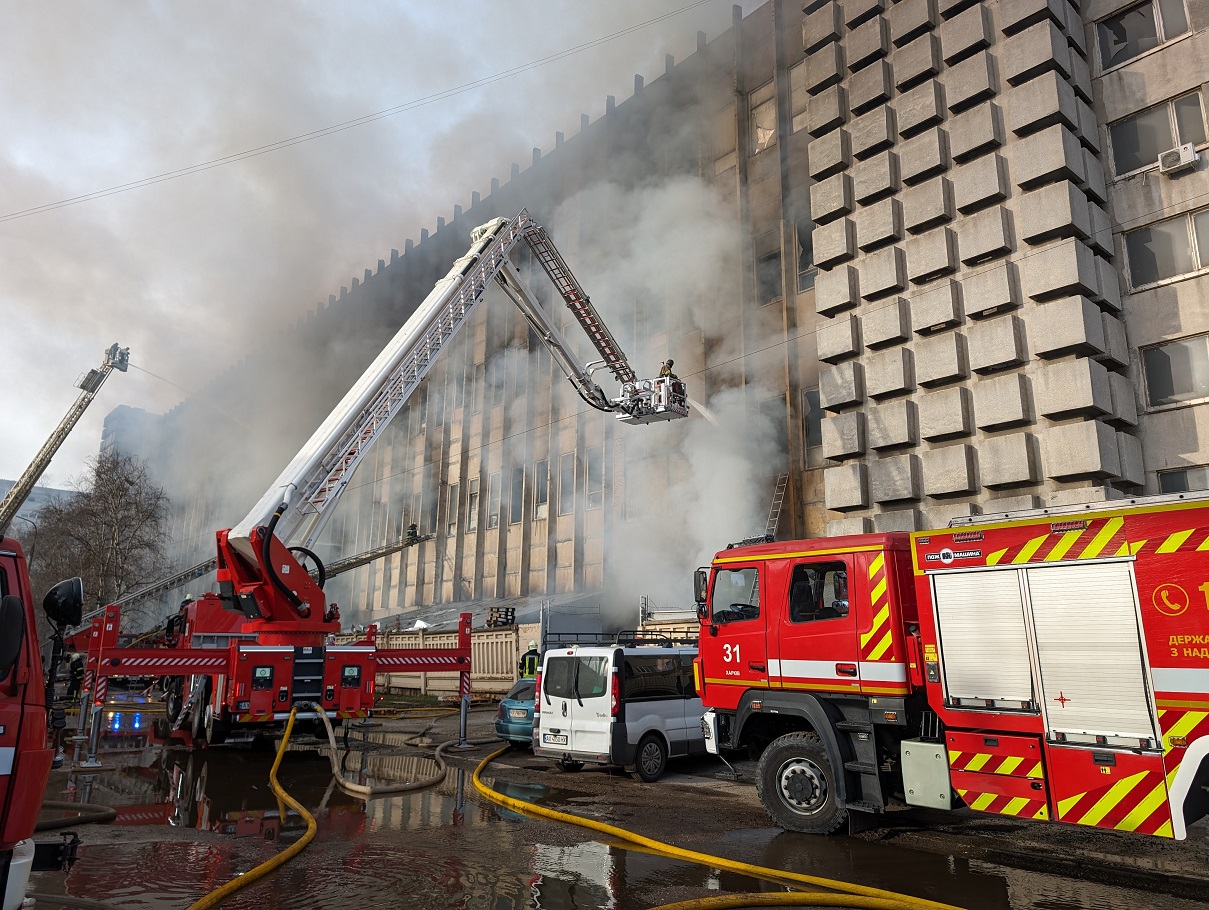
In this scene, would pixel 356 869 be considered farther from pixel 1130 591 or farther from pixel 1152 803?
pixel 1130 591

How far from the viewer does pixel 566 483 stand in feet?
92.3

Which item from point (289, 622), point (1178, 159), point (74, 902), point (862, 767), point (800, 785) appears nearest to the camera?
point (74, 902)

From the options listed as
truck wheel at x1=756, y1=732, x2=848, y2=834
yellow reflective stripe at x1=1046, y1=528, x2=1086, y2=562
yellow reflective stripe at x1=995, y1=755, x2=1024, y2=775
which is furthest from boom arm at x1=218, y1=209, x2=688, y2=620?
yellow reflective stripe at x1=1046, y1=528, x2=1086, y2=562

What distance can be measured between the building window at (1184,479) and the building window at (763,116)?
13198 mm

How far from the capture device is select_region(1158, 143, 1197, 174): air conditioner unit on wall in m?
13.9

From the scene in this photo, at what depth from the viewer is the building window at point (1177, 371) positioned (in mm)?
13766

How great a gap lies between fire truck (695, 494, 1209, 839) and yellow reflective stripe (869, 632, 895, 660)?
0.01 m

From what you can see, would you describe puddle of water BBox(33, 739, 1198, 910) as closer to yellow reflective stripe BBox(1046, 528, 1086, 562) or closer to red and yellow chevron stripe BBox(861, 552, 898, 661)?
red and yellow chevron stripe BBox(861, 552, 898, 661)

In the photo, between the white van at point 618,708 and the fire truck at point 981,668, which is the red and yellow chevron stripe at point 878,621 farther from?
the white van at point 618,708

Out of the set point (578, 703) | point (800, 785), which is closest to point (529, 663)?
point (578, 703)

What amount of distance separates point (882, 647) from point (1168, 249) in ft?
41.8

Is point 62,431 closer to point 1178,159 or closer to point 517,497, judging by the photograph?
point 517,497

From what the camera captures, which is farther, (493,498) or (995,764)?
(493,498)

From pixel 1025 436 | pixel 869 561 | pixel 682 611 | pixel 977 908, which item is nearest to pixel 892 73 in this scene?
pixel 1025 436
